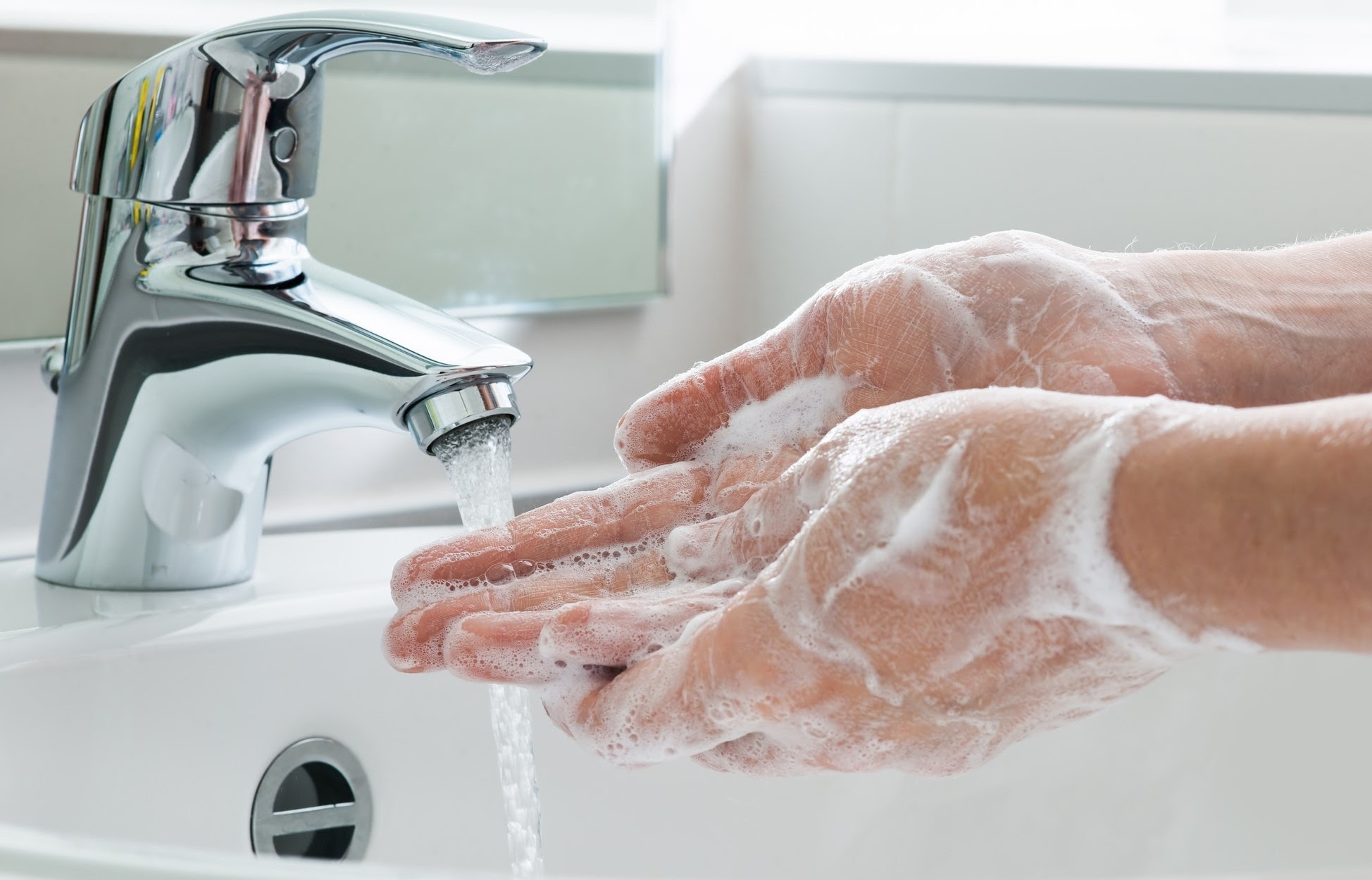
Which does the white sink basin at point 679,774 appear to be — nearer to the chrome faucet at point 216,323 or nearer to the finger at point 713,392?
the chrome faucet at point 216,323

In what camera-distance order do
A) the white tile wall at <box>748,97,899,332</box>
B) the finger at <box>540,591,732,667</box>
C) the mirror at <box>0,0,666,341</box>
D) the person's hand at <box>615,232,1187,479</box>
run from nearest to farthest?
the finger at <box>540,591,732,667</box> < the person's hand at <box>615,232,1187,479</box> < the mirror at <box>0,0,666,341</box> < the white tile wall at <box>748,97,899,332</box>

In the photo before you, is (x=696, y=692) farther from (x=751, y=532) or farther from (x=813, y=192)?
(x=813, y=192)

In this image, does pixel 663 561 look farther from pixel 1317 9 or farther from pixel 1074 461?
pixel 1317 9

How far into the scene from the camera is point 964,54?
90 cm

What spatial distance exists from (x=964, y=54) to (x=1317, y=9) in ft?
1.05

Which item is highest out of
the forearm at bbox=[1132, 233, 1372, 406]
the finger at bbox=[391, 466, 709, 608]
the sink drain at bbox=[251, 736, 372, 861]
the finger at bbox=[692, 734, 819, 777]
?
the forearm at bbox=[1132, 233, 1372, 406]

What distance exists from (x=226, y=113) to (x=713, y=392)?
0.23 metres

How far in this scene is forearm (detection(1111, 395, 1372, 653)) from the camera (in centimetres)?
33

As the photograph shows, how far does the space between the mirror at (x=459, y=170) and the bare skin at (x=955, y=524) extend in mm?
319

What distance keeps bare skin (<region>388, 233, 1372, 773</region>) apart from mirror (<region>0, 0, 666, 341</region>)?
0.32 meters

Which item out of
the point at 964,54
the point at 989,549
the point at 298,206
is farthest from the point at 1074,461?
the point at 964,54

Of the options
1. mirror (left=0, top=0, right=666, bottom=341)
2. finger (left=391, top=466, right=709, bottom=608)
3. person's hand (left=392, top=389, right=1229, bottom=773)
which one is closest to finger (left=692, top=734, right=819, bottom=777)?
person's hand (left=392, top=389, right=1229, bottom=773)

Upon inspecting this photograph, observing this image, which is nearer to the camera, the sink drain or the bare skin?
the bare skin

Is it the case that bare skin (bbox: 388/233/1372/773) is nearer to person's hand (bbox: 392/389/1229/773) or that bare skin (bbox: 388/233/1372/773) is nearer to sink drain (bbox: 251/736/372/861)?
person's hand (bbox: 392/389/1229/773)
